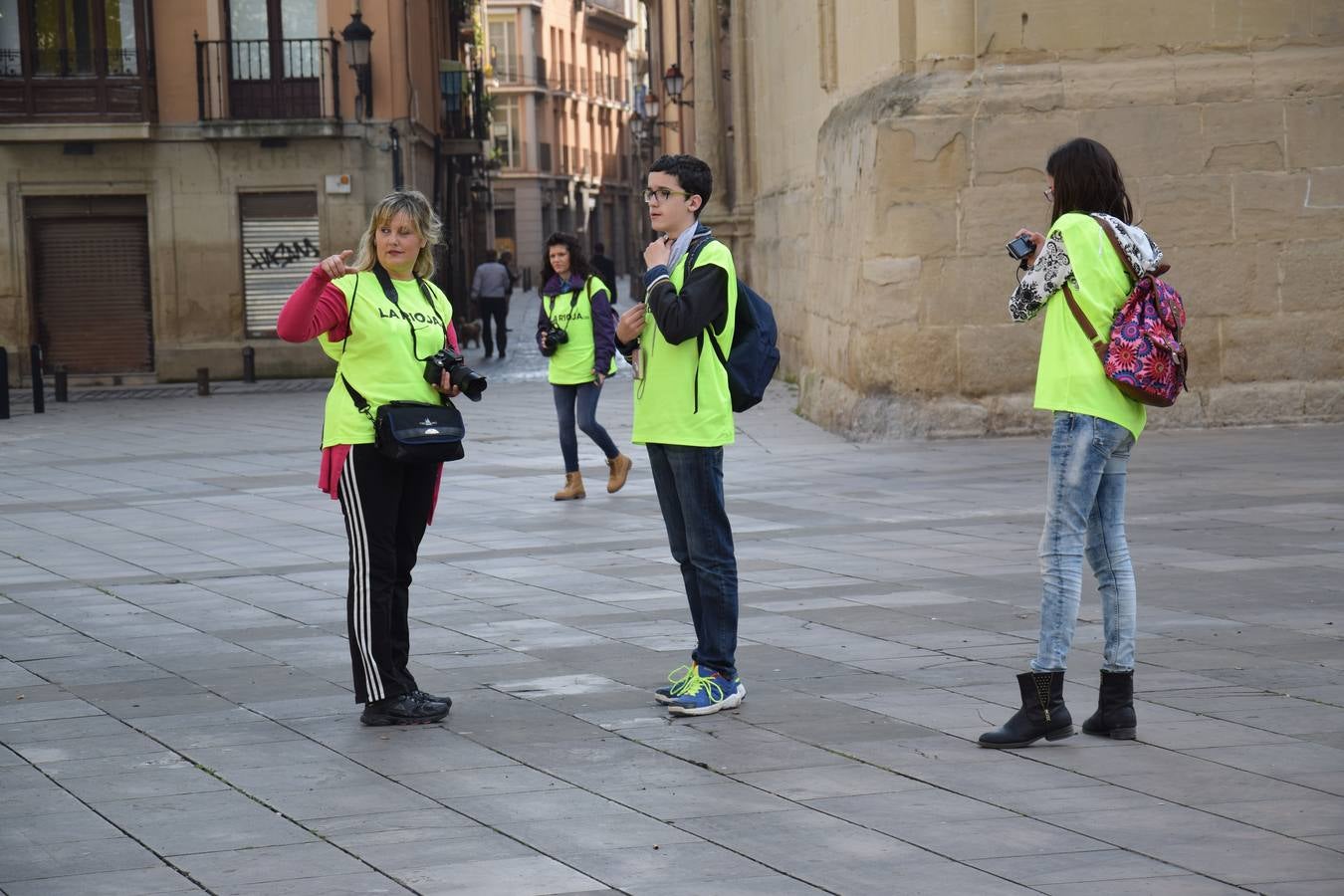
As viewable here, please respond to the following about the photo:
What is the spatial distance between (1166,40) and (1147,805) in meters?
10.6

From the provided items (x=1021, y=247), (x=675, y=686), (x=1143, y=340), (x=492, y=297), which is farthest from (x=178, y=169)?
(x=1143, y=340)

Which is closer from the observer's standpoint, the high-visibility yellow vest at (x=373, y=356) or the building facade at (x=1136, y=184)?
the high-visibility yellow vest at (x=373, y=356)

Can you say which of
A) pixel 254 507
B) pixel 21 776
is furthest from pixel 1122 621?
pixel 254 507

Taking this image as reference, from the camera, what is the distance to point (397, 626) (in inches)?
247

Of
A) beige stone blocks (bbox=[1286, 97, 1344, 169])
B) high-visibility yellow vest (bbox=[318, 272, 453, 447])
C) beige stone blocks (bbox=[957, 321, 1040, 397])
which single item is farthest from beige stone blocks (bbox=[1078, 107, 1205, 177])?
high-visibility yellow vest (bbox=[318, 272, 453, 447])

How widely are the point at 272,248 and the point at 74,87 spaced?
3.48m

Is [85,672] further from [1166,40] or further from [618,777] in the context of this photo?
[1166,40]

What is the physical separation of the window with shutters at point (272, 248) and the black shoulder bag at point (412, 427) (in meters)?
21.9

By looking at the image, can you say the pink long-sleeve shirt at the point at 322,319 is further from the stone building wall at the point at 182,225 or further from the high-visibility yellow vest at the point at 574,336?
the stone building wall at the point at 182,225

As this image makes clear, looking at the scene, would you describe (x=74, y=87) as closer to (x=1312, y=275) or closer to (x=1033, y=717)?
(x=1312, y=275)

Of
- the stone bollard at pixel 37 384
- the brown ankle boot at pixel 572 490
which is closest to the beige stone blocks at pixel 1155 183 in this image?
the brown ankle boot at pixel 572 490

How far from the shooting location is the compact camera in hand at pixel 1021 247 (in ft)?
18.4

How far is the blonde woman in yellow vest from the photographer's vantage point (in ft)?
18.2

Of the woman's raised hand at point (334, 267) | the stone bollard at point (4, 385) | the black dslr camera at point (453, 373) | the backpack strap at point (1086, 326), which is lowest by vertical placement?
the stone bollard at point (4, 385)
